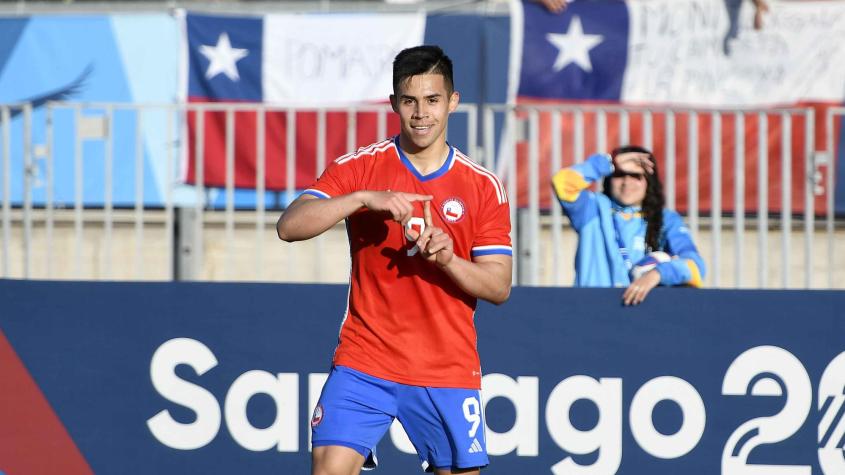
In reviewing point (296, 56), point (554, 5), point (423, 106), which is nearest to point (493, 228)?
point (423, 106)

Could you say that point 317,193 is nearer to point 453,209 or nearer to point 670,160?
point 453,209

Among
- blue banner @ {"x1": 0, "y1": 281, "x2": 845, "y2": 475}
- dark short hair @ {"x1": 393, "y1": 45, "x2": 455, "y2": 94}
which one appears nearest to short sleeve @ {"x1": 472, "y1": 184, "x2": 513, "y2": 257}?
dark short hair @ {"x1": 393, "y1": 45, "x2": 455, "y2": 94}

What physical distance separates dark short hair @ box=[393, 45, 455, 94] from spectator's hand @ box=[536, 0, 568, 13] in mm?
5178

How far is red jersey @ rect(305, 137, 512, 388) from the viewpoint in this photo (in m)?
4.55

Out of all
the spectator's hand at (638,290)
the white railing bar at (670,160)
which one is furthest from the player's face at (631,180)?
the white railing bar at (670,160)

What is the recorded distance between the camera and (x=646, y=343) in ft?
20.7

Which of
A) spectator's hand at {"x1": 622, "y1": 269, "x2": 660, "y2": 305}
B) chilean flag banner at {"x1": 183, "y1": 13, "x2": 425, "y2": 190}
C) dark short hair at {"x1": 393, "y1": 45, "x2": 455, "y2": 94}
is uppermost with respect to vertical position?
chilean flag banner at {"x1": 183, "y1": 13, "x2": 425, "y2": 190}

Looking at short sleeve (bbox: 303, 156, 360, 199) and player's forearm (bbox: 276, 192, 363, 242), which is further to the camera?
short sleeve (bbox: 303, 156, 360, 199)

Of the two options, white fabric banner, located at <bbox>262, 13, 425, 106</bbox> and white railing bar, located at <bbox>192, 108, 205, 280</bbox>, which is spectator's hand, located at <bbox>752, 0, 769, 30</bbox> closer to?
white fabric banner, located at <bbox>262, 13, 425, 106</bbox>

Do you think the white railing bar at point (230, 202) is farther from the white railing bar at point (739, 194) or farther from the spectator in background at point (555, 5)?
the white railing bar at point (739, 194)

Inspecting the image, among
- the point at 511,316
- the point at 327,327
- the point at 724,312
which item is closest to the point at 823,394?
the point at 724,312

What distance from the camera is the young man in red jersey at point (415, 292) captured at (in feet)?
14.6

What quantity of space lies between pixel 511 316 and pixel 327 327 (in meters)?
0.92

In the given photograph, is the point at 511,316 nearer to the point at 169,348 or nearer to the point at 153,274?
the point at 169,348
